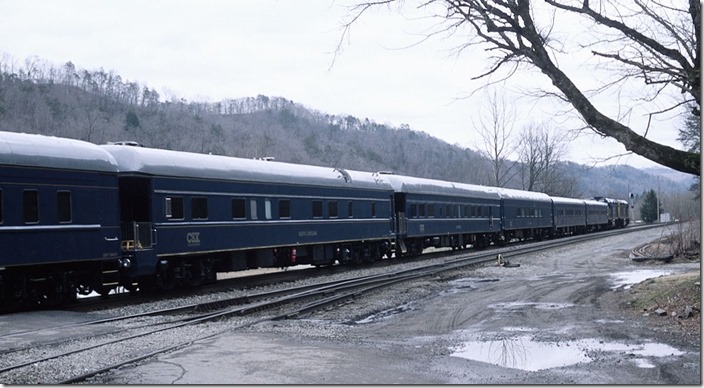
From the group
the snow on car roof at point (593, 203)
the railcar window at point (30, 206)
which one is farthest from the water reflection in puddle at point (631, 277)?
the snow on car roof at point (593, 203)

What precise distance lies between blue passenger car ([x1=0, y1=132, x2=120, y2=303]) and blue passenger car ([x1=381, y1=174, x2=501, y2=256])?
61.6ft

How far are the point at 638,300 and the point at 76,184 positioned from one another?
1235cm

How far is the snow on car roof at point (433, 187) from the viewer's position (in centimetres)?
3572

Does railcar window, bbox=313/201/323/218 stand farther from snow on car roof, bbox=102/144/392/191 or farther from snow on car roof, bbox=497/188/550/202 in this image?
snow on car roof, bbox=497/188/550/202

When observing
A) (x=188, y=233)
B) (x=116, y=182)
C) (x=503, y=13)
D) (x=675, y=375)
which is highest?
(x=503, y=13)

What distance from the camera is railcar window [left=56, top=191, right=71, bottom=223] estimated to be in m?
16.5

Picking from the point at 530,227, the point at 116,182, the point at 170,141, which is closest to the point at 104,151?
the point at 116,182

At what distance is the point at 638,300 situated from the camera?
1652cm

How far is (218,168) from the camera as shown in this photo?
2227cm

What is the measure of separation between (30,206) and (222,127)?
94.7m

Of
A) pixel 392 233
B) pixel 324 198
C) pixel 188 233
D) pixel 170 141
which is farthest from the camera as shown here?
pixel 170 141

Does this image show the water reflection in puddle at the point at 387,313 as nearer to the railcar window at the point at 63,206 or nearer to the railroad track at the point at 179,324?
the railroad track at the point at 179,324

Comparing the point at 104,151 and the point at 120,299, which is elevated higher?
the point at 104,151

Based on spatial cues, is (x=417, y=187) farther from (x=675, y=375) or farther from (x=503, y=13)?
(x=675, y=375)
